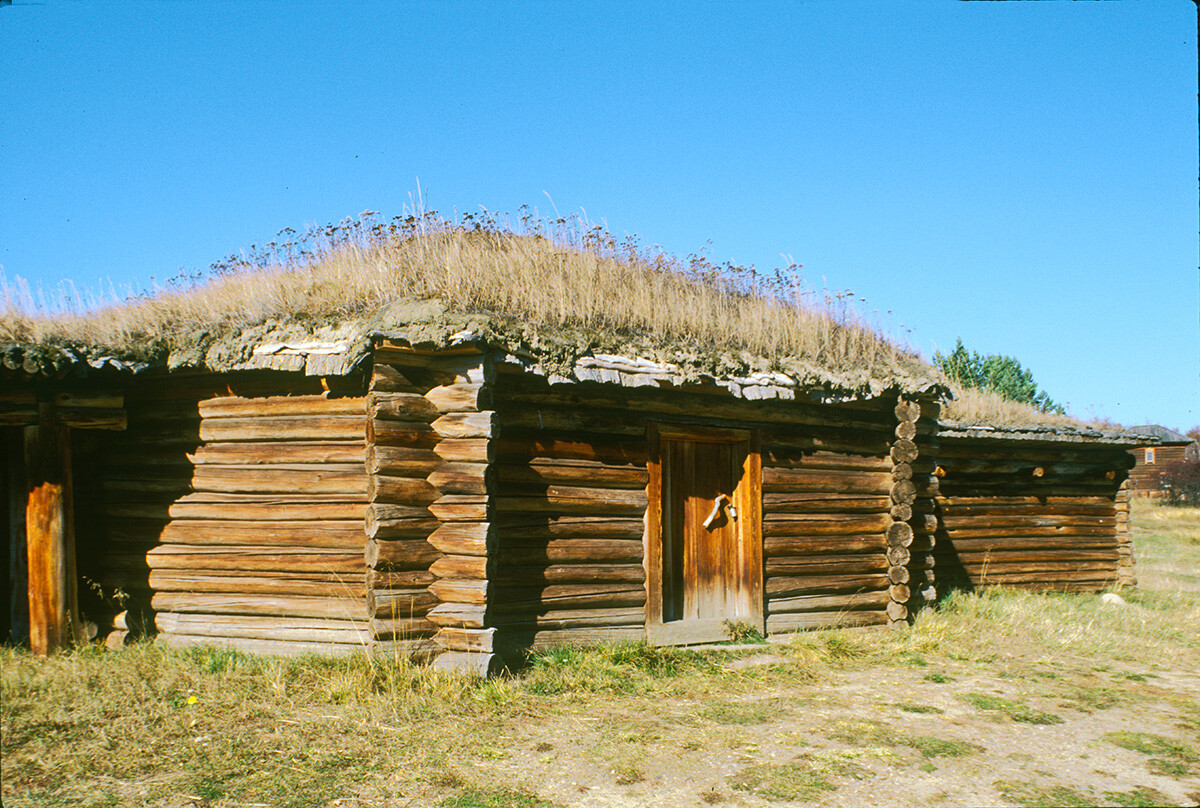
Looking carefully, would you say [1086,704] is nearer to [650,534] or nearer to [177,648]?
[650,534]

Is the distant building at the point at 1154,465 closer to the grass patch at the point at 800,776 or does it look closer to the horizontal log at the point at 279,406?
the grass patch at the point at 800,776

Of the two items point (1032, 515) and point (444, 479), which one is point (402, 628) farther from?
point (1032, 515)

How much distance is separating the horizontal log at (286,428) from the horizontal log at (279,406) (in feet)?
0.15

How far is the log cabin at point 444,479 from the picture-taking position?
6.83 metres

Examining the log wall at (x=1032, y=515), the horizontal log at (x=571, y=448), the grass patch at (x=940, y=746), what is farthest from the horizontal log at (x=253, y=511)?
the log wall at (x=1032, y=515)

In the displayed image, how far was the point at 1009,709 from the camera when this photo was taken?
21.0 ft

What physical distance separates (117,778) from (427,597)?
103 inches

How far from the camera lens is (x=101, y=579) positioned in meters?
7.77

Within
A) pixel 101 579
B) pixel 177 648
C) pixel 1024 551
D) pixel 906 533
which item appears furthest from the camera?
pixel 1024 551

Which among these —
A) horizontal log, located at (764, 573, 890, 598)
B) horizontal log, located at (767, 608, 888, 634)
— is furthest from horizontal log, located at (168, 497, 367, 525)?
horizontal log, located at (767, 608, 888, 634)

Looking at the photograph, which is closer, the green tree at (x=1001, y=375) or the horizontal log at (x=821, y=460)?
the horizontal log at (x=821, y=460)

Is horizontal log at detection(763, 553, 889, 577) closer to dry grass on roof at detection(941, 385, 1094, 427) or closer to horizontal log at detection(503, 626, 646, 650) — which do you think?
horizontal log at detection(503, 626, 646, 650)

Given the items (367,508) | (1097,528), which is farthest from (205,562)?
(1097,528)

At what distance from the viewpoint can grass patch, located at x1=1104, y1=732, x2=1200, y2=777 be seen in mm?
5082
